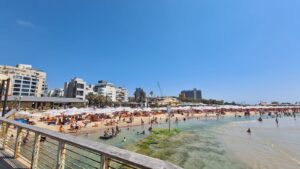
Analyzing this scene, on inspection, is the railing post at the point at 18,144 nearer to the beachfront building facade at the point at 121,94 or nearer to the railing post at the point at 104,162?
the railing post at the point at 104,162

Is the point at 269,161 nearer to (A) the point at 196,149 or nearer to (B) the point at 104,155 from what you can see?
(A) the point at 196,149

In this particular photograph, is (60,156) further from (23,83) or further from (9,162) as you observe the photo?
(23,83)

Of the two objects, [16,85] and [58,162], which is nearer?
[58,162]

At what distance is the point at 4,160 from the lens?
4.38m

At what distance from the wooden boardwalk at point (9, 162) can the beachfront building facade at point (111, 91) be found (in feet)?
378

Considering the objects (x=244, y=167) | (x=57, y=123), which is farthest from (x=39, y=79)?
(x=244, y=167)

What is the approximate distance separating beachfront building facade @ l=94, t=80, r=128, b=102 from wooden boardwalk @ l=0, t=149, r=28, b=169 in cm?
11510

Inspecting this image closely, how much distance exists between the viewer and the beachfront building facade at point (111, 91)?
12319cm

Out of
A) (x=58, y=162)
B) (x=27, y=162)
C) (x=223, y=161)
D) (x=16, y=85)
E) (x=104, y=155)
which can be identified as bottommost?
(x=223, y=161)

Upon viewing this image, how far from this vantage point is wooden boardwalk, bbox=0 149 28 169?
3.92 m

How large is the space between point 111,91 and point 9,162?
418 feet

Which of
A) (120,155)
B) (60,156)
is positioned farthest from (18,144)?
(120,155)

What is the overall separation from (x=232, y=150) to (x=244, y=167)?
6438 millimetres

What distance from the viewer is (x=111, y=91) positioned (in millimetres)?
129625
